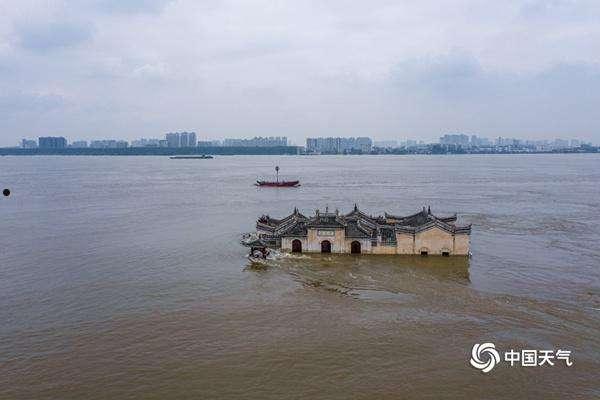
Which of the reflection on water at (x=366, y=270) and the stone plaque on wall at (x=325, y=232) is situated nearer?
the reflection on water at (x=366, y=270)

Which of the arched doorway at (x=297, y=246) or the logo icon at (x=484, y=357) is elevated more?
the arched doorway at (x=297, y=246)

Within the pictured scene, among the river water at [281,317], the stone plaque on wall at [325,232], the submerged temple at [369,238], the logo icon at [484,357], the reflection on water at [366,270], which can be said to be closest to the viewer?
the river water at [281,317]

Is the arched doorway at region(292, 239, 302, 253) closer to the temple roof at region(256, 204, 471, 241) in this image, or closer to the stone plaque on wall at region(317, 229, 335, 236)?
the temple roof at region(256, 204, 471, 241)

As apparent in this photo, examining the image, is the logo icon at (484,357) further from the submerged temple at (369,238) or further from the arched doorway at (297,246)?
the arched doorway at (297,246)

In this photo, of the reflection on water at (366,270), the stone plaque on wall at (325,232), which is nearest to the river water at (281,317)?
the reflection on water at (366,270)

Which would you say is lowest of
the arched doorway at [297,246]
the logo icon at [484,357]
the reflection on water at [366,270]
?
the logo icon at [484,357]

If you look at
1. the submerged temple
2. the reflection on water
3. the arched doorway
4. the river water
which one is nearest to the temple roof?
the submerged temple

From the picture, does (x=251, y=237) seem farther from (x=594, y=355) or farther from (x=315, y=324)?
(x=594, y=355)

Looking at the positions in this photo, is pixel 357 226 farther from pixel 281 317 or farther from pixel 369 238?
pixel 281 317

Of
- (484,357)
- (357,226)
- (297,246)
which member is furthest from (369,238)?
(484,357)

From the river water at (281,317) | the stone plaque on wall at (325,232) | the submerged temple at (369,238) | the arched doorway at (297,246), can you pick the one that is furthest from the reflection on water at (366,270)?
the stone plaque on wall at (325,232)

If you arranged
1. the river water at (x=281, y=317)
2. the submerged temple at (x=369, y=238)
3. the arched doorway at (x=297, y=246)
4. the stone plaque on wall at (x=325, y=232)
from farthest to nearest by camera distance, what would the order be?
the arched doorway at (x=297, y=246)
the stone plaque on wall at (x=325, y=232)
the submerged temple at (x=369, y=238)
the river water at (x=281, y=317)
